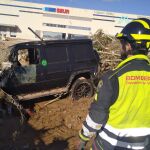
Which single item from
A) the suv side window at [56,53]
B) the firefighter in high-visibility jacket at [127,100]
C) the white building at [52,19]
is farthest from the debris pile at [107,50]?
the white building at [52,19]

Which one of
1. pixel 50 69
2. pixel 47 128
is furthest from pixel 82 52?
pixel 47 128

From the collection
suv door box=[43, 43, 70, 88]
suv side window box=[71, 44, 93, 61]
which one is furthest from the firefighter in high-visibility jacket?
suv side window box=[71, 44, 93, 61]

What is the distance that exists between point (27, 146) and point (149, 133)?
4.79 metres

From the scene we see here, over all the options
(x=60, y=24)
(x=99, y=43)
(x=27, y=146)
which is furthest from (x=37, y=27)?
(x=27, y=146)

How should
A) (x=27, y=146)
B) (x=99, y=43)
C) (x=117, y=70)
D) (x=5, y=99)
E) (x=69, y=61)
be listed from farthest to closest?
(x=99, y=43), (x=69, y=61), (x=5, y=99), (x=27, y=146), (x=117, y=70)

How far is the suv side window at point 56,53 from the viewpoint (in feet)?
34.0

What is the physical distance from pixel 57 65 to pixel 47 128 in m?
2.46

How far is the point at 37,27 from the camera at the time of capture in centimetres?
8312

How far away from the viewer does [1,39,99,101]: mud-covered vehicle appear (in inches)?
386

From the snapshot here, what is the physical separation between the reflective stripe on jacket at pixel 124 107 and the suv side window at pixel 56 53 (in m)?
7.35

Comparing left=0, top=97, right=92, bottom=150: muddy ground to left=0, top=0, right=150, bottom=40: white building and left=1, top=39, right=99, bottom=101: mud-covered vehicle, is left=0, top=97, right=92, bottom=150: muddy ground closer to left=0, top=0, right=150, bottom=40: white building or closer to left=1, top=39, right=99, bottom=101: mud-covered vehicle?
left=1, top=39, right=99, bottom=101: mud-covered vehicle

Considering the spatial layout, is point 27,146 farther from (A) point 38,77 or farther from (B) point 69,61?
(B) point 69,61

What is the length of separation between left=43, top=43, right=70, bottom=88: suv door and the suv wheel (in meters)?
0.39

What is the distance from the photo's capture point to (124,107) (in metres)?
2.94
